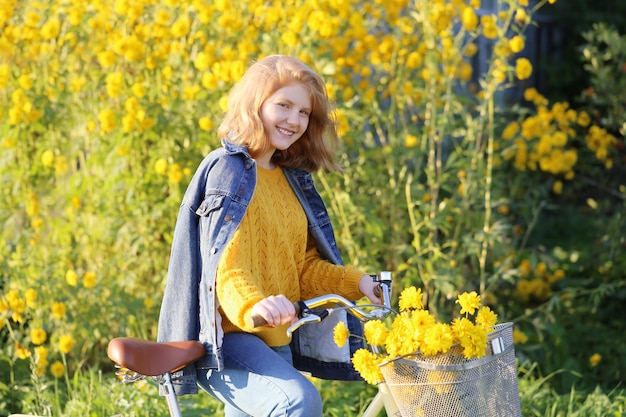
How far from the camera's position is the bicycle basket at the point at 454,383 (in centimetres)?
223

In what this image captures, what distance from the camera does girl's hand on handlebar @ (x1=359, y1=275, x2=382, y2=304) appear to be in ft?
9.04

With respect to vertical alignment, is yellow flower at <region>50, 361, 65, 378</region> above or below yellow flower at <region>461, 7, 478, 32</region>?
below

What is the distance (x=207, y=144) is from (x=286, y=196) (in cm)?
174

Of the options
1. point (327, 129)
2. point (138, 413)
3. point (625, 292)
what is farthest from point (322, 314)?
point (625, 292)

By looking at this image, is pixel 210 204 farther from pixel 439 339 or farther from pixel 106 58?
pixel 106 58

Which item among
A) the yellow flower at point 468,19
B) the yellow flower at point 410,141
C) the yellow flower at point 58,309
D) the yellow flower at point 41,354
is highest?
the yellow flower at point 468,19

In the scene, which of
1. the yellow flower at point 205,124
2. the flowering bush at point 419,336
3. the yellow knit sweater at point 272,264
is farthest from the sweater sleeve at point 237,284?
the yellow flower at point 205,124

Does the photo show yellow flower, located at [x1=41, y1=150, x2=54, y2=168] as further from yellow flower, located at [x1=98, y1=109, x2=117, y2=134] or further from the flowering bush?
the flowering bush

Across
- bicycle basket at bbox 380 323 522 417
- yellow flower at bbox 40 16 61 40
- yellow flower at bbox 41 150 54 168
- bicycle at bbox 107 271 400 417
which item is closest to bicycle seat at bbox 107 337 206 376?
bicycle at bbox 107 271 400 417

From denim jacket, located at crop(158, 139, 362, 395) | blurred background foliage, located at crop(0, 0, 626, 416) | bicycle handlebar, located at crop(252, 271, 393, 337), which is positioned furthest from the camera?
blurred background foliage, located at crop(0, 0, 626, 416)

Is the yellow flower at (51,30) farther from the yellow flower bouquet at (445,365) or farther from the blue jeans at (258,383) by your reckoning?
the yellow flower bouquet at (445,365)

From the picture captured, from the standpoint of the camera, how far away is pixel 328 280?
2.84 meters

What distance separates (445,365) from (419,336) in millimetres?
87

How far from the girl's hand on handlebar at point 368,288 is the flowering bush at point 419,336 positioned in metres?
0.36
